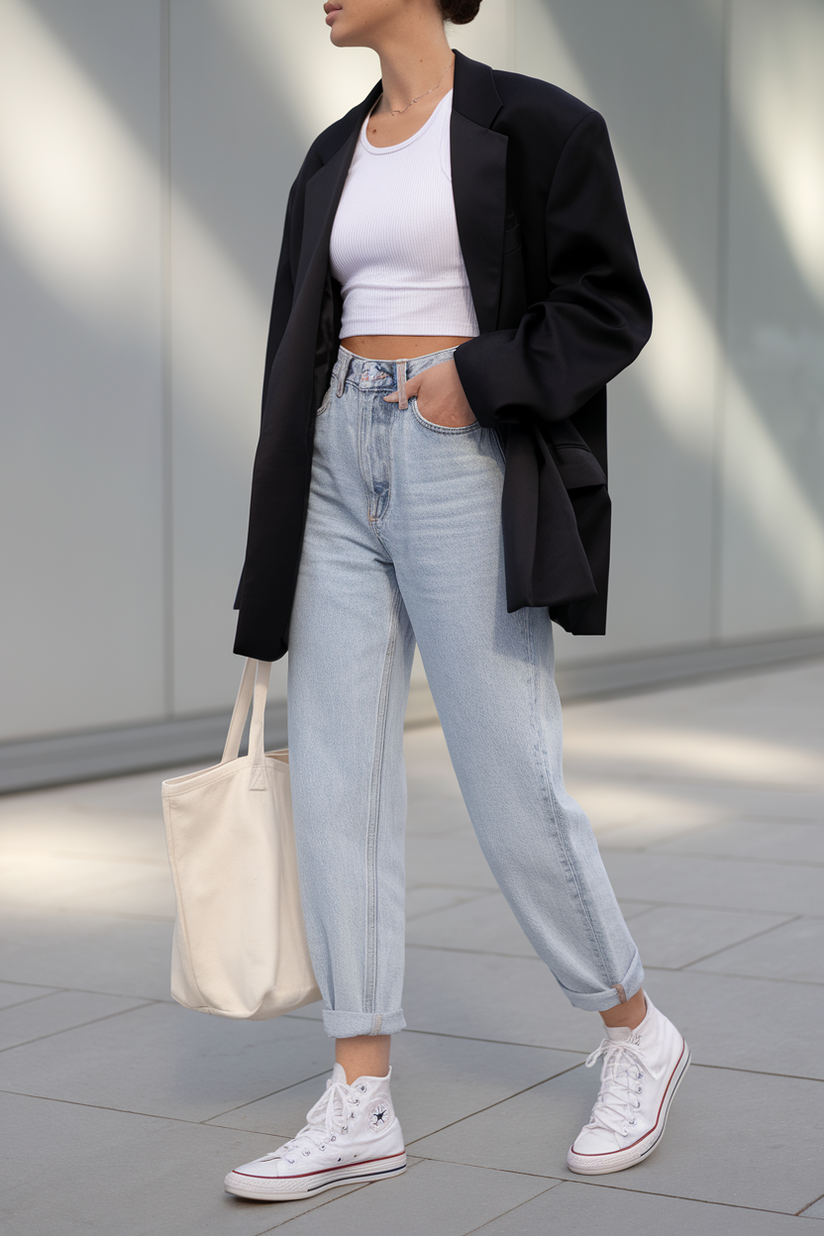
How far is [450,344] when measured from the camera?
229 cm

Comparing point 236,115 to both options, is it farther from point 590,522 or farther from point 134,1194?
point 134,1194

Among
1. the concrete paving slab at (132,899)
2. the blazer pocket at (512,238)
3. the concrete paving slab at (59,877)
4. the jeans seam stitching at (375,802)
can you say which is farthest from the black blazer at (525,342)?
the concrete paving slab at (59,877)

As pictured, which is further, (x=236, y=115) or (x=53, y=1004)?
(x=236, y=115)

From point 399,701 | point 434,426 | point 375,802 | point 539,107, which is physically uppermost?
point 539,107

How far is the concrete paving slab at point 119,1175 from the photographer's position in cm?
213

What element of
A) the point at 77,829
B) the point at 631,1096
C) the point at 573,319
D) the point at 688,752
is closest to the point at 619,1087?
the point at 631,1096

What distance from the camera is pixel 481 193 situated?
223 centimetres

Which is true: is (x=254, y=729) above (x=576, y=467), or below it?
below

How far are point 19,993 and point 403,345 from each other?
1.65 meters

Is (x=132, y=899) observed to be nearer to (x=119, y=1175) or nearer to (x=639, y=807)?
(x=119, y=1175)

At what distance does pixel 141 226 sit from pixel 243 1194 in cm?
446

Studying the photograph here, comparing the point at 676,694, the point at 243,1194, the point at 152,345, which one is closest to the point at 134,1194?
the point at 243,1194

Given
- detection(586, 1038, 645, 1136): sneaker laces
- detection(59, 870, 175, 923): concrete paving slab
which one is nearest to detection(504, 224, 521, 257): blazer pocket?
detection(586, 1038, 645, 1136): sneaker laces

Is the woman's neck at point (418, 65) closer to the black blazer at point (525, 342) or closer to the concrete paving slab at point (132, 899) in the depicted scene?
the black blazer at point (525, 342)
